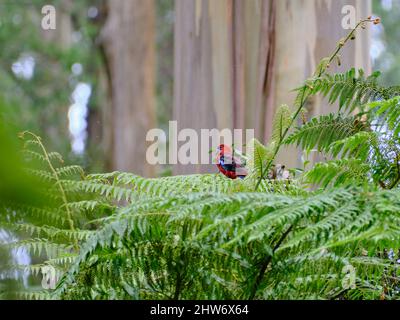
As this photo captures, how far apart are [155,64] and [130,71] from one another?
1.99 ft

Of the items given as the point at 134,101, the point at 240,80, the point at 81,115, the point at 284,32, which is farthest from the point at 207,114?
the point at 81,115

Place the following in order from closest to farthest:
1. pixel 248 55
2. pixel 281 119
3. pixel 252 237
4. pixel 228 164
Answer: pixel 252 237 < pixel 281 119 < pixel 228 164 < pixel 248 55

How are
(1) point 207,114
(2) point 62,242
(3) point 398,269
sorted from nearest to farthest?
(3) point 398,269 < (2) point 62,242 < (1) point 207,114

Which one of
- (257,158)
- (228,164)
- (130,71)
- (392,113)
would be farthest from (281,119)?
(130,71)

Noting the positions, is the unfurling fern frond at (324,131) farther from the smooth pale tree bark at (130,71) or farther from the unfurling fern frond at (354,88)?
the smooth pale tree bark at (130,71)

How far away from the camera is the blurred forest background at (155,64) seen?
7.85ft

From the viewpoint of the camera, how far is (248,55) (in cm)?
267

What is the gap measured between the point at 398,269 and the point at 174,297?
1.00 feet

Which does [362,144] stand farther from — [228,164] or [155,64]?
[155,64]

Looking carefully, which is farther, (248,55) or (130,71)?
(130,71)

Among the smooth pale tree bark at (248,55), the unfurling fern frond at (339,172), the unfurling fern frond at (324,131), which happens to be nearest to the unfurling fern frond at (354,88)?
the unfurling fern frond at (324,131)

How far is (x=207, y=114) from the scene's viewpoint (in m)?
2.60
